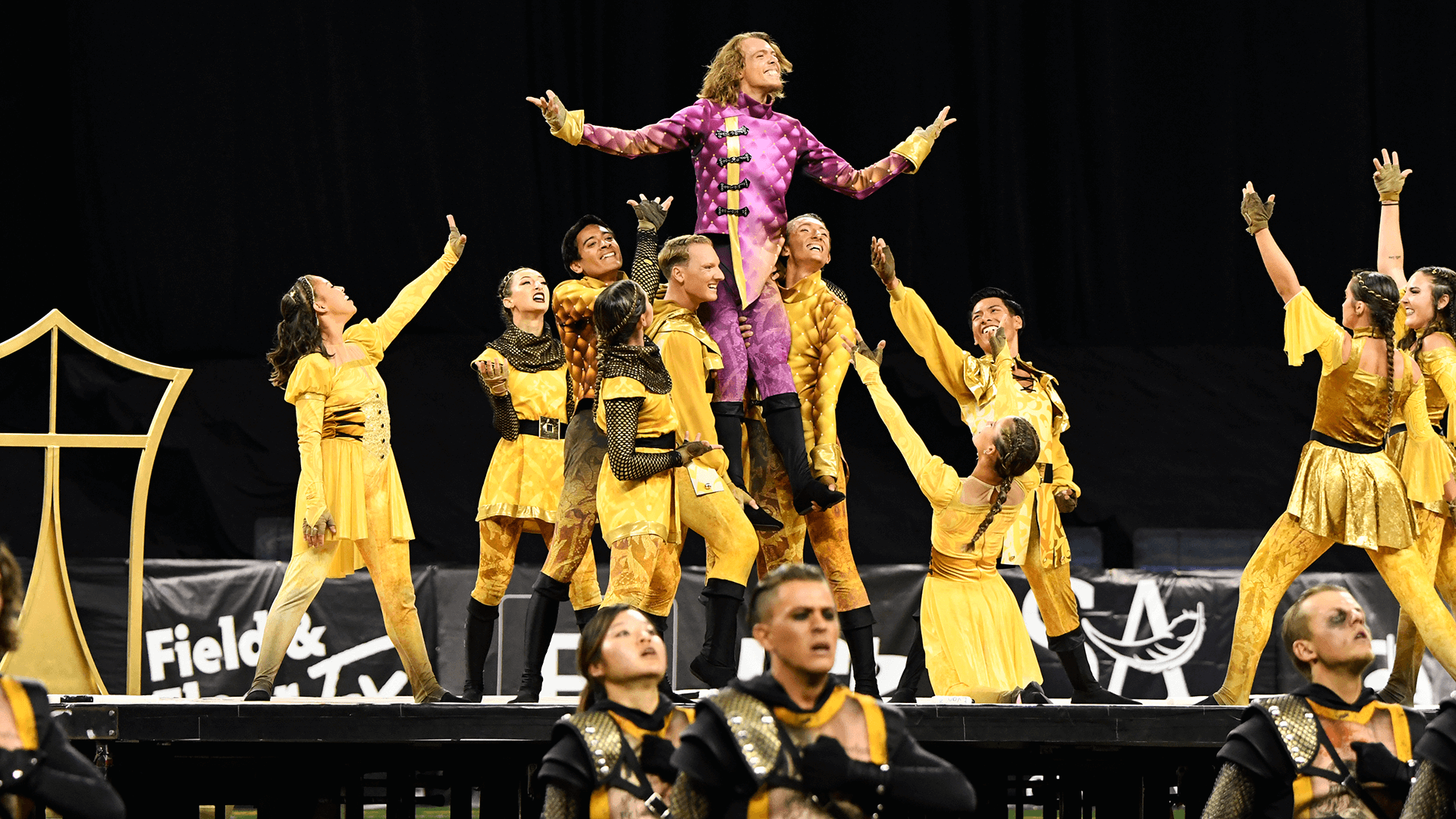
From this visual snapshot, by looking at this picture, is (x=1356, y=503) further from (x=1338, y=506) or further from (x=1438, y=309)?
(x=1438, y=309)

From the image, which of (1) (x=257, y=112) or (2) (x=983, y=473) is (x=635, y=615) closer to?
(2) (x=983, y=473)

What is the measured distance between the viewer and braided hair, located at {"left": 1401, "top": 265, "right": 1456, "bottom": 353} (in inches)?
244

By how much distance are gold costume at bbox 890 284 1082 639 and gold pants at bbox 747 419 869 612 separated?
0.63 metres

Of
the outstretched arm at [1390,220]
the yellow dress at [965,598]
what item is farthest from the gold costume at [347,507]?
the outstretched arm at [1390,220]

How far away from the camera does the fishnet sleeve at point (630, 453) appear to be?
18.0 feet

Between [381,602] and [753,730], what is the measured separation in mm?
2959

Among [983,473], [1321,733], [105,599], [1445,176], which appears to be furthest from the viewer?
[1445,176]

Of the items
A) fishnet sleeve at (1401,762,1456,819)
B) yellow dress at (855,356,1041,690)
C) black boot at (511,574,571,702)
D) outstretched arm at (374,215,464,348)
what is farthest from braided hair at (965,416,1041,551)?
fishnet sleeve at (1401,762,1456,819)

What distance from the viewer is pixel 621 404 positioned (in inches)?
216

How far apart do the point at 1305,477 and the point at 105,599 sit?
21.7ft

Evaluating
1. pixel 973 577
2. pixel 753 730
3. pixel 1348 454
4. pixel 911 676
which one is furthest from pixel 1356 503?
pixel 753 730

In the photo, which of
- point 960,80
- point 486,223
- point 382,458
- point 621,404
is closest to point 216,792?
point 382,458

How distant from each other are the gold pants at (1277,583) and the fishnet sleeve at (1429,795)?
6.94 feet

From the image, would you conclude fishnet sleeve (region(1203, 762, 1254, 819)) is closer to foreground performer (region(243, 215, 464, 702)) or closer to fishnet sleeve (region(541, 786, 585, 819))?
fishnet sleeve (region(541, 786, 585, 819))
